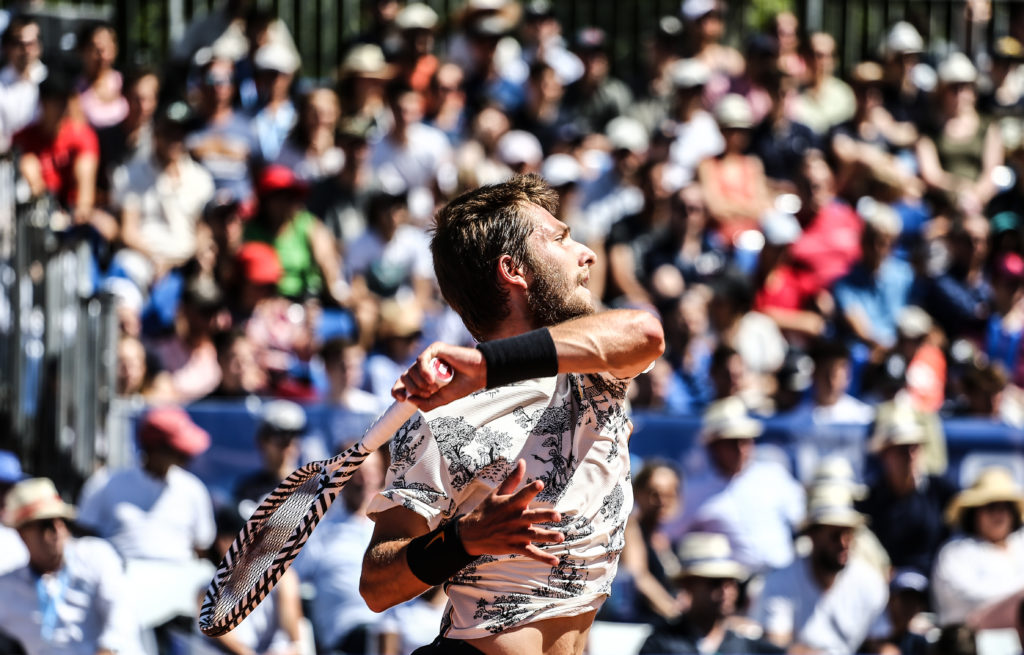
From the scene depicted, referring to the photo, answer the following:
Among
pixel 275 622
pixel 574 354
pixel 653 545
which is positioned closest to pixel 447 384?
pixel 574 354

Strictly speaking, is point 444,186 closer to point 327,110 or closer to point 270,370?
point 327,110

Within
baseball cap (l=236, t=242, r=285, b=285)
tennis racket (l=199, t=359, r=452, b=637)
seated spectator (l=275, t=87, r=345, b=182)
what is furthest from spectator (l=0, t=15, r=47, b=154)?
→ tennis racket (l=199, t=359, r=452, b=637)

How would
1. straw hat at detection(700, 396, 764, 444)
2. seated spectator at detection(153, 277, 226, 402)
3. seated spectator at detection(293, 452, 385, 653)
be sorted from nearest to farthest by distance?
seated spectator at detection(293, 452, 385, 653), straw hat at detection(700, 396, 764, 444), seated spectator at detection(153, 277, 226, 402)

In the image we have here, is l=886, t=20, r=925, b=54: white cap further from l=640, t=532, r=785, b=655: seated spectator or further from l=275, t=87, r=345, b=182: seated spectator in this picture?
l=640, t=532, r=785, b=655: seated spectator

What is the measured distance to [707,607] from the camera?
702 centimetres

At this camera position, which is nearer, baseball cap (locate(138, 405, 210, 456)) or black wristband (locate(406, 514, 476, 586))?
black wristband (locate(406, 514, 476, 586))

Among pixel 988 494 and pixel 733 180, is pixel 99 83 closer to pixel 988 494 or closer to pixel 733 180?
pixel 733 180

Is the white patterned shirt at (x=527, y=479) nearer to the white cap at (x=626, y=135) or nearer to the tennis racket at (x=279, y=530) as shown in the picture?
the tennis racket at (x=279, y=530)

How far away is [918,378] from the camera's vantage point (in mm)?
8867

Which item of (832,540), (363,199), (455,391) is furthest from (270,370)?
(455,391)

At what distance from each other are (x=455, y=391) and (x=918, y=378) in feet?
22.0

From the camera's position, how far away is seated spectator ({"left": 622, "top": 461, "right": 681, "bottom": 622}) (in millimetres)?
7391

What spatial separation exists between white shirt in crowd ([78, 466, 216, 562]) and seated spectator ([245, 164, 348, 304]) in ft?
6.64

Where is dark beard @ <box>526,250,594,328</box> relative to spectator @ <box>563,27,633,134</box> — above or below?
above
